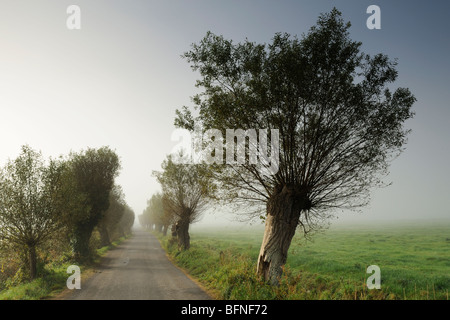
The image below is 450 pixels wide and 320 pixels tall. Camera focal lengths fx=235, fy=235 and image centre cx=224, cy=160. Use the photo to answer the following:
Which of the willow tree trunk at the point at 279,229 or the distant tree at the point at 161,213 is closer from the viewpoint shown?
the willow tree trunk at the point at 279,229

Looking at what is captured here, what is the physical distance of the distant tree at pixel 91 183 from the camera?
25.0 metres

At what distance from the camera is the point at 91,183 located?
88.8ft

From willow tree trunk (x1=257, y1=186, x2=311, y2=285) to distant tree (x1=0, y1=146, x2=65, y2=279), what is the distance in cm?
1560

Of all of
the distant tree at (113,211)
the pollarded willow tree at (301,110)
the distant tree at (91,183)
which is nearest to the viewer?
the pollarded willow tree at (301,110)

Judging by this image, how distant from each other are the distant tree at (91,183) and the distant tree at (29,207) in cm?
760

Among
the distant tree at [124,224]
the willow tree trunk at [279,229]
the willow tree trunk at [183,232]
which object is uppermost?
the willow tree trunk at [279,229]

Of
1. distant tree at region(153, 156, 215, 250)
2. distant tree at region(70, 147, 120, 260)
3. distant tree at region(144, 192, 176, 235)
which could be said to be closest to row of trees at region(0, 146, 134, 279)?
distant tree at region(70, 147, 120, 260)

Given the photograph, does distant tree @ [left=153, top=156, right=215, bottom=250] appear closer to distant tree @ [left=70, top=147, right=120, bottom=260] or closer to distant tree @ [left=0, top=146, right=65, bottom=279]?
distant tree @ [left=70, top=147, right=120, bottom=260]

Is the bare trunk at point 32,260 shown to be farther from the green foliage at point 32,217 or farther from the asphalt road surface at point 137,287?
the asphalt road surface at point 137,287

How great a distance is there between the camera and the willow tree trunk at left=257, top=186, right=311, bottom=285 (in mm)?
11945

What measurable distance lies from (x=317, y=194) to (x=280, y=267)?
4.39 metres

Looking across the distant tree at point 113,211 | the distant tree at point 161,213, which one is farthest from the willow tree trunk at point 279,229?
the distant tree at point 113,211

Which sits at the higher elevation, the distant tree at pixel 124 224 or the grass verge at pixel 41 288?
the grass verge at pixel 41 288
